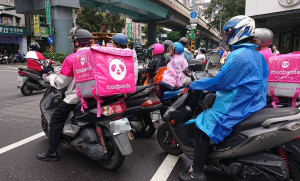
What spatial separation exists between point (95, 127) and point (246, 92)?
1857 millimetres

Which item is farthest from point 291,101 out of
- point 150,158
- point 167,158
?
point 150,158

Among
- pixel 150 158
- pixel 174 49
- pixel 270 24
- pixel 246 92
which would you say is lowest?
pixel 150 158

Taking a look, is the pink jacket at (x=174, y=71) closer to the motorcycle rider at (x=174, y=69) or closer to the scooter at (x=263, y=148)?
the motorcycle rider at (x=174, y=69)

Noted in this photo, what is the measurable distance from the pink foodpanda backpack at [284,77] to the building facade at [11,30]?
33105 millimetres

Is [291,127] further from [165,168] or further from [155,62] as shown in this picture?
[155,62]

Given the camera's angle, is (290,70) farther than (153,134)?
No

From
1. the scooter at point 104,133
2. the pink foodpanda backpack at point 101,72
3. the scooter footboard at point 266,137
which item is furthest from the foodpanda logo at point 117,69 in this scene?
the scooter footboard at point 266,137

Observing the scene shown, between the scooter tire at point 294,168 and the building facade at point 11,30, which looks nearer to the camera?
the scooter tire at point 294,168

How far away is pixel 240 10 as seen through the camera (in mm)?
34656

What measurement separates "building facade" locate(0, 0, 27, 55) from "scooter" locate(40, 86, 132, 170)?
3198 centimetres

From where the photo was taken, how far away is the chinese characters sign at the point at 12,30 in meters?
29.6

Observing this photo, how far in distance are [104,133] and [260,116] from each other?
178 centimetres

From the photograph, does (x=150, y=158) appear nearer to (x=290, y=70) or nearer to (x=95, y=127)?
(x=95, y=127)

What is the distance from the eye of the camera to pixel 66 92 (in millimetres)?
3205
